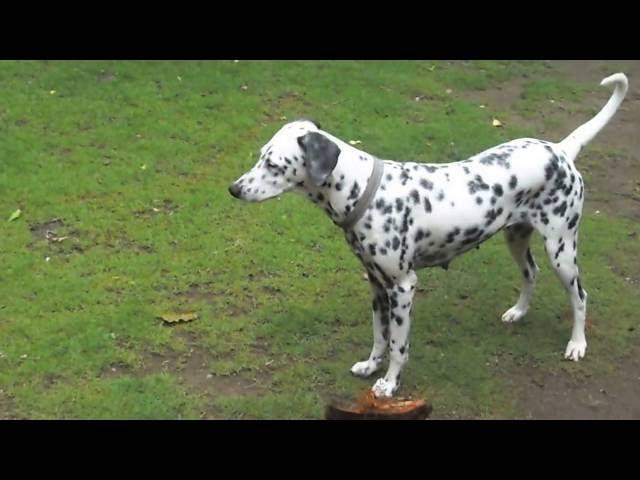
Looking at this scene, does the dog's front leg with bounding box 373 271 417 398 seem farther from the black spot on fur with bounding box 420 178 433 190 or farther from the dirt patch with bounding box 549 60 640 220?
the dirt patch with bounding box 549 60 640 220

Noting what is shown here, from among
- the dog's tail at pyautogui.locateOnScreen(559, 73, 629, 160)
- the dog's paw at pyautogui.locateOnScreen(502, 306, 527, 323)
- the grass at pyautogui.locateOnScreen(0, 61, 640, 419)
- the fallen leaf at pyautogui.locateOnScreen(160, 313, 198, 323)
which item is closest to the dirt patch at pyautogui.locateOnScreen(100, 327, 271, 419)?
the grass at pyautogui.locateOnScreen(0, 61, 640, 419)

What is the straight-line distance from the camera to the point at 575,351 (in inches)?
260

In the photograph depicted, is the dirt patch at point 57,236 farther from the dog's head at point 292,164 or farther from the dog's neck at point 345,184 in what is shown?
the dog's neck at point 345,184

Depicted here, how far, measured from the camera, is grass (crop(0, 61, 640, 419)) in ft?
20.3

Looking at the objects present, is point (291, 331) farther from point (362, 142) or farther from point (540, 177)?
point (362, 142)

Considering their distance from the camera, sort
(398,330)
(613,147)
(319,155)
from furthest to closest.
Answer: (613,147)
(398,330)
(319,155)

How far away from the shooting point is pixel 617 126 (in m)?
10.8

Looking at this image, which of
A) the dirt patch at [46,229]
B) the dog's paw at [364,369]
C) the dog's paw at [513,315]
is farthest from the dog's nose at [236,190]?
the dirt patch at [46,229]

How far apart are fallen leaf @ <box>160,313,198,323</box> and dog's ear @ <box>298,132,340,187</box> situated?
1.92 m

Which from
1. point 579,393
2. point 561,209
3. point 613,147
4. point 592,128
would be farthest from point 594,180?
point 579,393

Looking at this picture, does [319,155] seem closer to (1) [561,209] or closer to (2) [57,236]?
(1) [561,209]

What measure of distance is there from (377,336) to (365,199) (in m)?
1.15

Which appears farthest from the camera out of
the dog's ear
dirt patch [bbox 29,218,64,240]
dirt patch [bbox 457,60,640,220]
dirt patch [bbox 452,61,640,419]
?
dirt patch [bbox 457,60,640,220]
